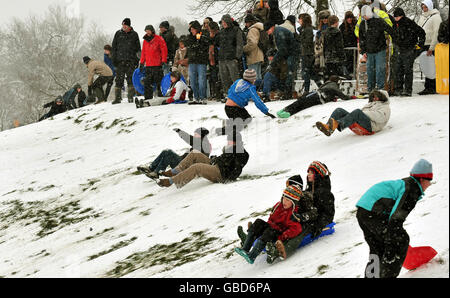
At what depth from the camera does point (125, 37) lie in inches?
687

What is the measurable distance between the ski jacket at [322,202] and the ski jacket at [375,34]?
18.6 ft

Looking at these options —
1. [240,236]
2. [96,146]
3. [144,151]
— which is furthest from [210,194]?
[96,146]

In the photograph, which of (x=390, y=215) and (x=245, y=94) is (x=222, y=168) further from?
(x=390, y=215)

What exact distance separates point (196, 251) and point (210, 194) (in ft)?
7.56

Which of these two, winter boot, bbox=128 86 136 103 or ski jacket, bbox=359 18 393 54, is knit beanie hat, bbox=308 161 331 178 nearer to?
ski jacket, bbox=359 18 393 54

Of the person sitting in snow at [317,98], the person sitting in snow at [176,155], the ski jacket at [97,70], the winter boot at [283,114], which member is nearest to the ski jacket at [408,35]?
the person sitting in snow at [317,98]

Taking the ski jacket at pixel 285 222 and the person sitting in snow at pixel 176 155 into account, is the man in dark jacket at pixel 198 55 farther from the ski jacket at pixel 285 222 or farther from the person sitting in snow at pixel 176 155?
the ski jacket at pixel 285 222

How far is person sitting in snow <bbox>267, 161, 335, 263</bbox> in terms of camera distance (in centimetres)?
684

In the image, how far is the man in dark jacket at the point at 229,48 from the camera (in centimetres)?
1449

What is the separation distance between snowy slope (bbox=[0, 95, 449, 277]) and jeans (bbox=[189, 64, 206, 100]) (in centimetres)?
47

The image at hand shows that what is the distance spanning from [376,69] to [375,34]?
676 mm

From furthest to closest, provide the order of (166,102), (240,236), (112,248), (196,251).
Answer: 1. (166,102)
2. (112,248)
3. (196,251)
4. (240,236)
